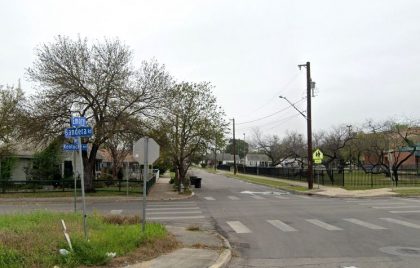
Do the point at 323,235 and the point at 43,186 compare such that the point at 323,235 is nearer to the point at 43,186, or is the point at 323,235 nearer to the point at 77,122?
the point at 77,122

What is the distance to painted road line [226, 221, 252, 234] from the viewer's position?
1556cm

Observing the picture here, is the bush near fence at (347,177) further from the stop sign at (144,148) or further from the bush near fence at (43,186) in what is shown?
the stop sign at (144,148)

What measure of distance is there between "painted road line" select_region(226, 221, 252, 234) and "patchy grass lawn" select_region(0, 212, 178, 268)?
2.94m

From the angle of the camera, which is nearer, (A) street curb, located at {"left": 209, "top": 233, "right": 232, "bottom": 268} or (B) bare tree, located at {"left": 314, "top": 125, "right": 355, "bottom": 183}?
(A) street curb, located at {"left": 209, "top": 233, "right": 232, "bottom": 268}

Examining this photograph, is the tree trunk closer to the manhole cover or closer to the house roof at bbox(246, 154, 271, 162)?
the manhole cover

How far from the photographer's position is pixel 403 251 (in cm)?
1158

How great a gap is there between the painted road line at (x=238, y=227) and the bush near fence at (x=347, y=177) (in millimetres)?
23682

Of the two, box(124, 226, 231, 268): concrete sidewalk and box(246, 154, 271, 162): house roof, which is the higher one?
box(246, 154, 271, 162): house roof

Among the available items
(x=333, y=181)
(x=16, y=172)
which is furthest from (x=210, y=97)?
(x=16, y=172)

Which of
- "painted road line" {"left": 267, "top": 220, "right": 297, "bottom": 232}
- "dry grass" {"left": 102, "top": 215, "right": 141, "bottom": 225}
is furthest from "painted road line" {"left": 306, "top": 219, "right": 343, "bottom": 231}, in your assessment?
"dry grass" {"left": 102, "top": 215, "right": 141, "bottom": 225}

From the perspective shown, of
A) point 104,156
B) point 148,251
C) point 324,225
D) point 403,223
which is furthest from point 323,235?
point 104,156

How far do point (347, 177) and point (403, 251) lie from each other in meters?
46.1

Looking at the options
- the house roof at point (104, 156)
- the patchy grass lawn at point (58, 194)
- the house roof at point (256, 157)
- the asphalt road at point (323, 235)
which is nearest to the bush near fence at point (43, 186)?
the patchy grass lawn at point (58, 194)

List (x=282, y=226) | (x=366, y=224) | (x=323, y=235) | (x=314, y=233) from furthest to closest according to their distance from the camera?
(x=366, y=224) < (x=282, y=226) < (x=314, y=233) < (x=323, y=235)
